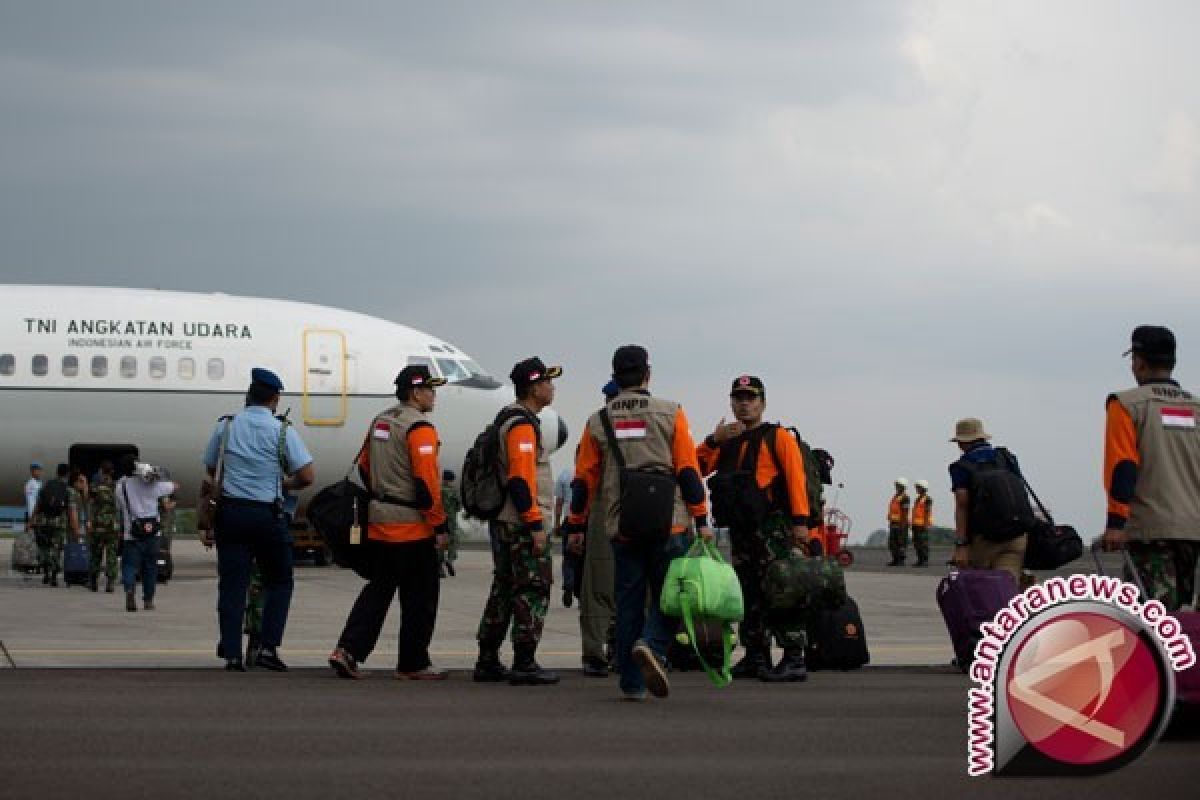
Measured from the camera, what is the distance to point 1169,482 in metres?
10.4

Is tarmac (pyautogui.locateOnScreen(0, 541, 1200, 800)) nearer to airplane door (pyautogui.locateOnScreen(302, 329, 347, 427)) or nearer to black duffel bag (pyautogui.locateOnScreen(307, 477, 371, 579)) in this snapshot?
black duffel bag (pyautogui.locateOnScreen(307, 477, 371, 579))

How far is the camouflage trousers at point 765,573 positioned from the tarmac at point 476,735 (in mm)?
378

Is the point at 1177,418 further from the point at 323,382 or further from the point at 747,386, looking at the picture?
the point at 323,382

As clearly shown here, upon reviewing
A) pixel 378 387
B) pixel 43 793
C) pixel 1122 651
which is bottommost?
pixel 43 793

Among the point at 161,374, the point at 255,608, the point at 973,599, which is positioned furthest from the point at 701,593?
the point at 161,374

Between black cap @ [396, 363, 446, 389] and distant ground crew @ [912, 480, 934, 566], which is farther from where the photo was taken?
distant ground crew @ [912, 480, 934, 566]

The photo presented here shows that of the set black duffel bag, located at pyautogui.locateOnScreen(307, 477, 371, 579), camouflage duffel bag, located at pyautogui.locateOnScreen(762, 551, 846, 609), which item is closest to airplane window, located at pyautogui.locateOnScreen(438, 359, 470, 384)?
black duffel bag, located at pyautogui.locateOnScreen(307, 477, 371, 579)

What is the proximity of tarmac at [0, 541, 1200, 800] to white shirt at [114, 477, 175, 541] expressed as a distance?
5020 millimetres

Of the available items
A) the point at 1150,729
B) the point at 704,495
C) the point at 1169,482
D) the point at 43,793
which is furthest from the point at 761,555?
the point at 43,793

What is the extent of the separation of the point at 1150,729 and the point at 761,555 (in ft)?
16.0

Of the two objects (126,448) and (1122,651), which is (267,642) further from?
(126,448)

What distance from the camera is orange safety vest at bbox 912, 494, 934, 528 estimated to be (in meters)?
40.1

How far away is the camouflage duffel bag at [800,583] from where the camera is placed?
11703 mm

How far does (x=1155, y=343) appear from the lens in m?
10.6
